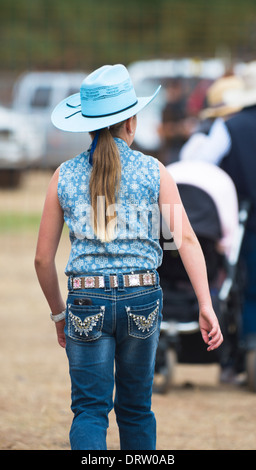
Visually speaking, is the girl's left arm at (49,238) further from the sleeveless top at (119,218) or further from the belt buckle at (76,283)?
the belt buckle at (76,283)

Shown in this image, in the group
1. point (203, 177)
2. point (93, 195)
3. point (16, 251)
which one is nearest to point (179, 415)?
point (203, 177)

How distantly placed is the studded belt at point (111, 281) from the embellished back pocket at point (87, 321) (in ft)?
0.25

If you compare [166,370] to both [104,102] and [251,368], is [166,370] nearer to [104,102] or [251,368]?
[251,368]

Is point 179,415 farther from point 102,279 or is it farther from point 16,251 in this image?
point 16,251

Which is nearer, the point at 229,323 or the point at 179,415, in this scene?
the point at 179,415

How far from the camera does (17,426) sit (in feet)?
15.2

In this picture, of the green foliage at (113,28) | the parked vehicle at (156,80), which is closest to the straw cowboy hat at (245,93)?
the parked vehicle at (156,80)

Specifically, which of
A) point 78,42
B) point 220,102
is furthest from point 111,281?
point 78,42

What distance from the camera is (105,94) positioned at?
11.0ft

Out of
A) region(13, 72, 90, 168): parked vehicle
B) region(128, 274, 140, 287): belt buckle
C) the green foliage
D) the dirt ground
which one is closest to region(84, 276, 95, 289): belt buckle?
region(128, 274, 140, 287): belt buckle

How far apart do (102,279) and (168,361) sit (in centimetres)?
247

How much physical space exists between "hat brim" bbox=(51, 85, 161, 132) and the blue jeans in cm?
55

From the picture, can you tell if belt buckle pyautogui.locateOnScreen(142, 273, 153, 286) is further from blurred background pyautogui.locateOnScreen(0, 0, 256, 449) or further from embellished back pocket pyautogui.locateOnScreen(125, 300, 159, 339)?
blurred background pyautogui.locateOnScreen(0, 0, 256, 449)
